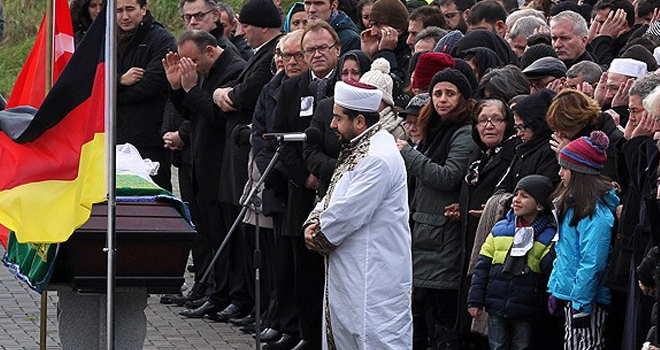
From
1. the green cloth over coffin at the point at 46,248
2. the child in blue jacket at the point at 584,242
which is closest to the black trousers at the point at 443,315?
the child in blue jacket at the point at 584,242

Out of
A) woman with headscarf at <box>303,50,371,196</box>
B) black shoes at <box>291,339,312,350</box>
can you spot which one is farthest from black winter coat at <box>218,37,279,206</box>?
black shoes at <box>291,339,312,350</box>

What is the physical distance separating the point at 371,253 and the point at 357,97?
848 mm

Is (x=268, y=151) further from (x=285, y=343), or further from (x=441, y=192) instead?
(x=441, y=192)

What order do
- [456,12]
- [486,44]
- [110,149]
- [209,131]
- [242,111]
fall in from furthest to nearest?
[456,12] → [209,131] → [242,111] → [486,44] → [110,149]

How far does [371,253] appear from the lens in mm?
8156

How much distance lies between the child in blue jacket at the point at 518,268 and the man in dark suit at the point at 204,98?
12.6 feet

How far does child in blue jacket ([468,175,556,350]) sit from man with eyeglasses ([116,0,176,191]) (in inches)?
183

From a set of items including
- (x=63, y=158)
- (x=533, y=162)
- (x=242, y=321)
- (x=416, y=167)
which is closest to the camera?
(x=63, y=158)

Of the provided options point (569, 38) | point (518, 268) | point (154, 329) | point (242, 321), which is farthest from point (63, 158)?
point (569, 38)

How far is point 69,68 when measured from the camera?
7.44 metres

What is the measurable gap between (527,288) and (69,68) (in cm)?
277

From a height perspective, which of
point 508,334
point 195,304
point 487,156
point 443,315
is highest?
point 487,156

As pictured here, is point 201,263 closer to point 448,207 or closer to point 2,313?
point 2,313

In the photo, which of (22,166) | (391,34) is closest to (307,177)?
(391,34)
